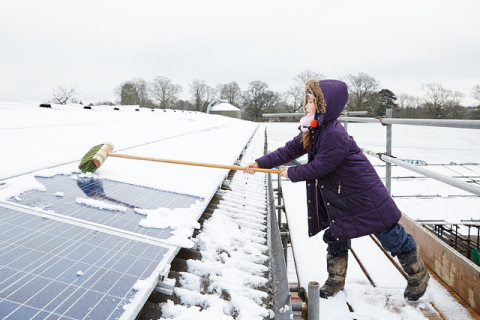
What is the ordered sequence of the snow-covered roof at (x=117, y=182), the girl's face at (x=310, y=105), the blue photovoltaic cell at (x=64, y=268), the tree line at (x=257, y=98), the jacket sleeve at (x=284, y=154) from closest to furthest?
1. the blue photovoltaic cell at (x=64, y=268)
2. the snow-covered roof at (x=117, y=182)
3. the girl's face at (x=310, y=105)
4. the jacket sleeve at (x=284, y=154)
5. the tree line at (x=257, y=98)

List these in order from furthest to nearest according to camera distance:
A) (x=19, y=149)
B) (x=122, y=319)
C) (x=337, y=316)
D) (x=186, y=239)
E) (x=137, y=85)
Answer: (x=137, y=85)
(x=19, y=149)
(x=337, y=316)
(x=186, y=239)
(x=122, y=319)

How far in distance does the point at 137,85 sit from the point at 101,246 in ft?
192

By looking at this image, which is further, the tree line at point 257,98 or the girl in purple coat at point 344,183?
the tree line at point 257,98

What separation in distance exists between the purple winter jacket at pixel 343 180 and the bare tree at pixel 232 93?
63.0 m

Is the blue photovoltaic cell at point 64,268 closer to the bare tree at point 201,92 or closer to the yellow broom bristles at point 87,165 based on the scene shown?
the yellow broom bristles at point 87,165

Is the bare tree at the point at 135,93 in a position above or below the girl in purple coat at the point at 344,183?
above

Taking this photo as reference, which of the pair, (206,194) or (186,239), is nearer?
(186,239)

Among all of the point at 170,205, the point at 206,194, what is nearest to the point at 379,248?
the point at 206,194

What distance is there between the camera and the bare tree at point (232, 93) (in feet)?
213

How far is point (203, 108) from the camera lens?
56750 mm

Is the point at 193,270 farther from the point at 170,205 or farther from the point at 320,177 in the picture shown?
the point at 320,177

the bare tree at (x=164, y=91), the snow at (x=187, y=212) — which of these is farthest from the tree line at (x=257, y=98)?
the snow at (x=187, y=212)

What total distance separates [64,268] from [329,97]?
192 centimetres

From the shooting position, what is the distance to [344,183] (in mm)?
2412
